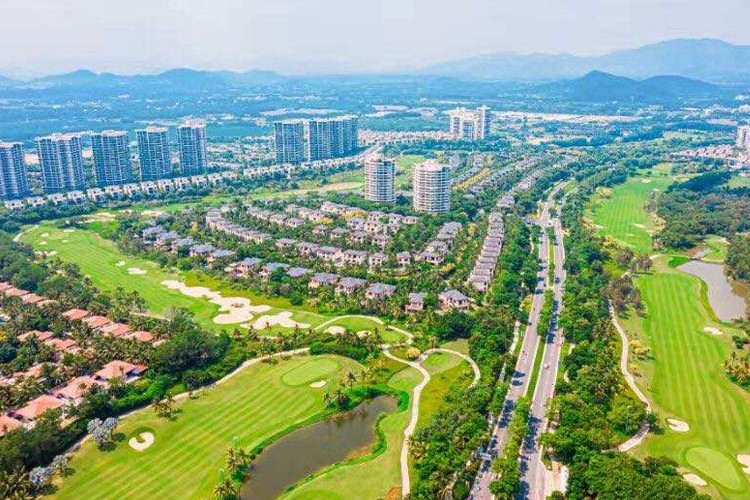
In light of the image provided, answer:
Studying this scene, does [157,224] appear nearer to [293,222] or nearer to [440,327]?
[293,222]

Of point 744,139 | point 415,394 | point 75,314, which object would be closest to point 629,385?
→ point 415,394

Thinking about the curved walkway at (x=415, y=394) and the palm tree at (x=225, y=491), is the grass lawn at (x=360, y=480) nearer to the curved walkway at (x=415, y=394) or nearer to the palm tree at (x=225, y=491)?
the curved walkway at (x=415, y=394)

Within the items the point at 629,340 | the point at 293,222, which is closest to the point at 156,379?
the point at 629,340

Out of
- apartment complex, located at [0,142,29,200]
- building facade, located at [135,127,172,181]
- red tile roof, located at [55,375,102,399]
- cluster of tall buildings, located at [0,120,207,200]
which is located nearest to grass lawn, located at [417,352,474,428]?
red tile roof, located at [55,375,102,399]

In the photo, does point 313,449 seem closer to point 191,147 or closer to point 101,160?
point 101,160

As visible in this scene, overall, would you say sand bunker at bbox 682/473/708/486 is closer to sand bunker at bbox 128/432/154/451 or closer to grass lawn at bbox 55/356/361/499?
grass lawn at bbox 55/356/361/499
